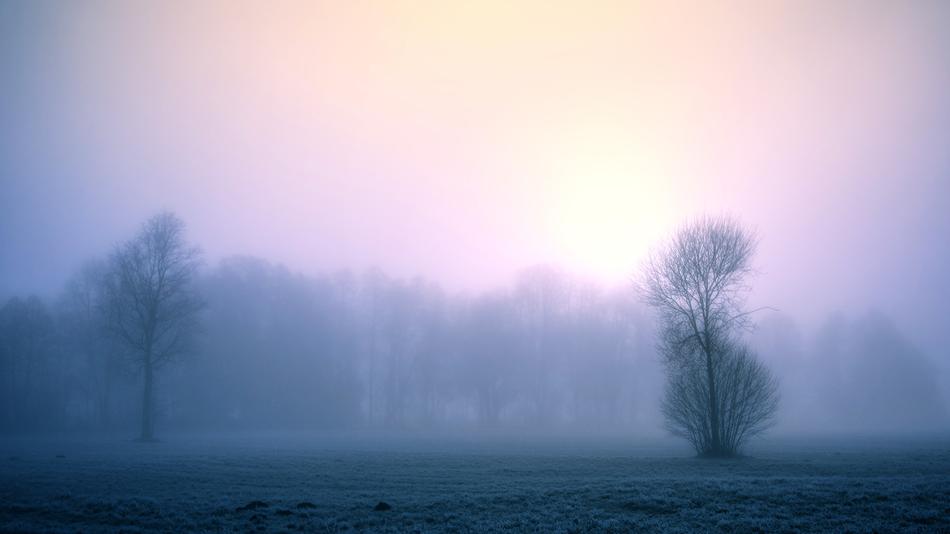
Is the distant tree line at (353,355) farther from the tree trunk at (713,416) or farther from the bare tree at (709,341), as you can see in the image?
the tree trunk at (713,416)

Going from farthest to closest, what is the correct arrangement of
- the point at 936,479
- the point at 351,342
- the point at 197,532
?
the point at 351,342, the point at 936,479, the point at 197,532

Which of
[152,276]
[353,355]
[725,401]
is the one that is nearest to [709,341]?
[725,401]

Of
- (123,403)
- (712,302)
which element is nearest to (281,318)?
(123,403)

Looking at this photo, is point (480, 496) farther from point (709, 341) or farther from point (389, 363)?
point (389, 363)

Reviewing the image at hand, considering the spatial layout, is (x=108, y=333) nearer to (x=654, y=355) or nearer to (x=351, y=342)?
(x=351, y=342)

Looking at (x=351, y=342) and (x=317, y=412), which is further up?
(x=351, y=342)

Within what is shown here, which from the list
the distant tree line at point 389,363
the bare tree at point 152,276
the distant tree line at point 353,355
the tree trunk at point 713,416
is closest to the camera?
the tree trunk at point 713,416

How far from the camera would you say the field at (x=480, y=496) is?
13.3 meters

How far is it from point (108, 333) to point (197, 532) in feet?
174

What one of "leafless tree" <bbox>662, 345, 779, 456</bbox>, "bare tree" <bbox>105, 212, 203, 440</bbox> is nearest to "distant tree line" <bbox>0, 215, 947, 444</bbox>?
"bare tree" <bbox>105, 212, 203, 440</bbox>

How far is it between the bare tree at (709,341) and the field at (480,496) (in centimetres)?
468

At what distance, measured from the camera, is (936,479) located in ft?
60.5

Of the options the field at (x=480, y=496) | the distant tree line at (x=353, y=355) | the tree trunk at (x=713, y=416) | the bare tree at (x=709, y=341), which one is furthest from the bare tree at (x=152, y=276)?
the tree trunk at (x=713, y=416)

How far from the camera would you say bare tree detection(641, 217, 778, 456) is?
102 ft
